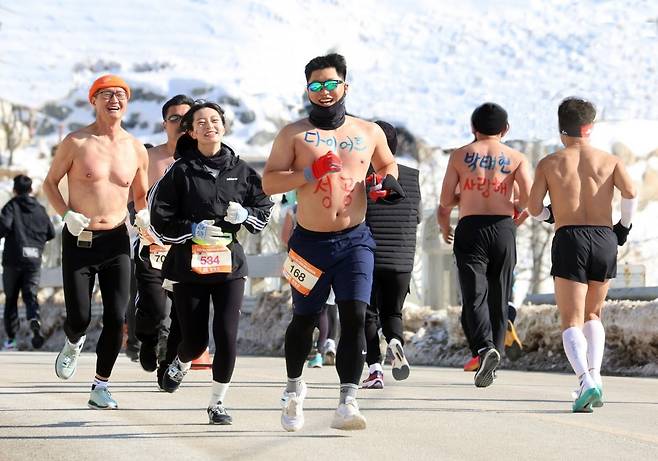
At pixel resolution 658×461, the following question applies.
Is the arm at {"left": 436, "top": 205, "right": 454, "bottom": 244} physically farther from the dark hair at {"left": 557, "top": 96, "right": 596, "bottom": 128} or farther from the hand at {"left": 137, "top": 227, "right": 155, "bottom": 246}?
the hand at {"left": 137, "top": 227, "right": 155, "bottom": 246}

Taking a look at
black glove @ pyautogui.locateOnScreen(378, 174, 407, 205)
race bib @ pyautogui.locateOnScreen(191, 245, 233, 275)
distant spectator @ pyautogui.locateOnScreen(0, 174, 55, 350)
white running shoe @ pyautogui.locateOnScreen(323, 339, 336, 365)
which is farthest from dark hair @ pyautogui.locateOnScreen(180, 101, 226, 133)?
distant spectator @ pyautogui.locateOnScreen(0, 174, 55, 350)

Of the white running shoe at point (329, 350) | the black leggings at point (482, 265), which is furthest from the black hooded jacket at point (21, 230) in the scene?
the black leggings at point (482, 265)

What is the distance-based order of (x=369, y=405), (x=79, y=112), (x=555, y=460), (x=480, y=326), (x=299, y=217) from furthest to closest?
→ (x=79, y=112) < (x=480, y=326) < (x=369, y=405) < (x=299, y=217) < (x=555, y=460)

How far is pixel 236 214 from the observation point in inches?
316

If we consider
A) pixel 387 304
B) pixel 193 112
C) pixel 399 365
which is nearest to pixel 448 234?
pixel 387 304

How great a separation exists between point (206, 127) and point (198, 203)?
0.42 meters

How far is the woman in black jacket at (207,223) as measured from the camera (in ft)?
26.4

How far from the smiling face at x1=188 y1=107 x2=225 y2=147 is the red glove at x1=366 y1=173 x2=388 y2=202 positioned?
1.16 meters

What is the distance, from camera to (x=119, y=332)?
908 cm

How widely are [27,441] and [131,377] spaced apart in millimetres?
5185

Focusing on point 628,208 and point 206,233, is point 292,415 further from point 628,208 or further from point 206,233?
point 628,208

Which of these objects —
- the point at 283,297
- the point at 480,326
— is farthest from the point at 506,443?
the point at 283,297

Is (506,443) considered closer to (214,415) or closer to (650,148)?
(214,415)

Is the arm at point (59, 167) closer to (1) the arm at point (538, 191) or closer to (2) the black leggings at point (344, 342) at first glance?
(2) the black leggings at point (344, 342)
